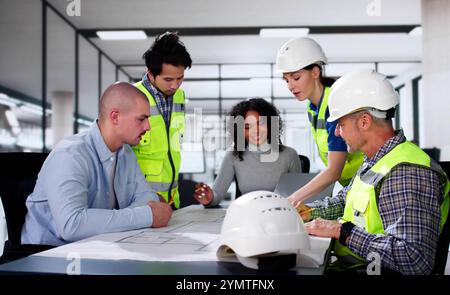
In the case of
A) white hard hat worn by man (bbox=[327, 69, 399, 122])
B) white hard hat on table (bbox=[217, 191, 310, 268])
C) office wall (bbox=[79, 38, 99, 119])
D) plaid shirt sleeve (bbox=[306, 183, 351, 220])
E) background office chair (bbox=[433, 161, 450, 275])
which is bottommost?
background office chair (bbox=[433, 161, 450, 275])

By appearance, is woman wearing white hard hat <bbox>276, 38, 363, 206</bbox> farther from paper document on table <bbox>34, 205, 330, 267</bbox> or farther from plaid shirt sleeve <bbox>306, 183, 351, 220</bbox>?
paper document on table <bbox>34, 205, 330, 267</bbox>

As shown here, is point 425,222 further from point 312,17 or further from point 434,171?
point 312,17

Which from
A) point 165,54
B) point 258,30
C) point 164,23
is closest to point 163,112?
point 165,54

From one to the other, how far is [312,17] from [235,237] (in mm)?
3890

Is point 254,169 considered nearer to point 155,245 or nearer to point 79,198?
point 79,198

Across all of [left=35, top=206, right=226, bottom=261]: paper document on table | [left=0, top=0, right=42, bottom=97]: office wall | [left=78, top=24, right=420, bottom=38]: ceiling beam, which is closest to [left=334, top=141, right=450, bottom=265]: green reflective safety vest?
[left=35, top=206, right=226, bottom=261]: paper document on table

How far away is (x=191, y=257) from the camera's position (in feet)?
3.25

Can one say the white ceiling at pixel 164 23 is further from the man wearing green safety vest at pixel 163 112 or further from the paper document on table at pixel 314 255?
the paper document on table at pixel 314 255

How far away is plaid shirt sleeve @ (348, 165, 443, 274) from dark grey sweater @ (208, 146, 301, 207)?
1.55 meters

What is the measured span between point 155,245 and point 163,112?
1.18 metres

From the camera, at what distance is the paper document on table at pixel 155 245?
1.01 meters

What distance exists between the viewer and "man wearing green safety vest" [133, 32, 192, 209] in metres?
2.09

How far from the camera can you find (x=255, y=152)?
270 centimetres

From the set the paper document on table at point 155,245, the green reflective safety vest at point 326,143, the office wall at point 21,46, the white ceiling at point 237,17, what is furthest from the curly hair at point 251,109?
the office wall at point 21,46
